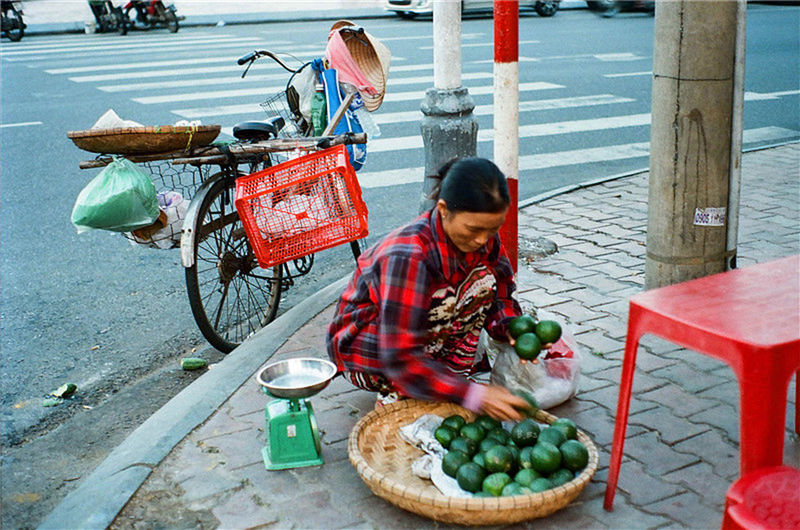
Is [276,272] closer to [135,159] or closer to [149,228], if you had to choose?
[149,228]

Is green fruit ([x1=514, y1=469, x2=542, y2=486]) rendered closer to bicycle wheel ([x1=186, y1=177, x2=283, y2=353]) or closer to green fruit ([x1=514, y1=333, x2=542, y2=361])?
green fruit ([x1=514, y1=333, x2=542, y2=361])

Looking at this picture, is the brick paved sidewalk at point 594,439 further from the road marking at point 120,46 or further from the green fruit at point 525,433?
the road marking at point 120,46

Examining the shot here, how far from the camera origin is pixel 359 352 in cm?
307

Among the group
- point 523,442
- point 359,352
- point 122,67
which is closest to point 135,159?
point 359,352

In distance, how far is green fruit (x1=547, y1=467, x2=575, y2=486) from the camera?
2590mm

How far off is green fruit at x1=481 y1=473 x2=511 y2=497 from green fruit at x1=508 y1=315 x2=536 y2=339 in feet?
2.05

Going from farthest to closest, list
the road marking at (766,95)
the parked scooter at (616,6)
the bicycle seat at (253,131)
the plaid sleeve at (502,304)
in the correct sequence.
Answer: the parked scooter at (616,6)
the road marking at (766,95)
the bicycle seat at (253,131)
the plaid sleeve at (502,304)

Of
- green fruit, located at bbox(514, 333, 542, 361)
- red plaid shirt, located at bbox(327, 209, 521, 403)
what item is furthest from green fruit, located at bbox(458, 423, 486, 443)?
green fruit, located at bbox(514, 333, 542, 361)

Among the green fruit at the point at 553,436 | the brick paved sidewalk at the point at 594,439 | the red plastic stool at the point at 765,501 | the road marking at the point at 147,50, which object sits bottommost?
the brick paved sidewalk at the point at 594,439

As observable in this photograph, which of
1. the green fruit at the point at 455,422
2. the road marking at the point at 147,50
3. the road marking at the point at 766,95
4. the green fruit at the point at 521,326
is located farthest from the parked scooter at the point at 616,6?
the green fruit at the point at 455,422

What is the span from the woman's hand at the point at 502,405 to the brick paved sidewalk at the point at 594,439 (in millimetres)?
336

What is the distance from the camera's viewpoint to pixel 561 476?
2.61 m

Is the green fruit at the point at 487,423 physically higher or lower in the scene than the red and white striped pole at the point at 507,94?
lower

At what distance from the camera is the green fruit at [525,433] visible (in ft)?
9.05
